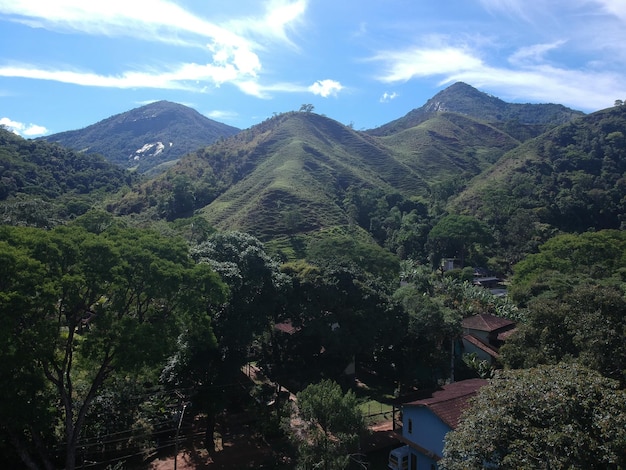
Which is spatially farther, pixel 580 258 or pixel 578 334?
pixel 580 258

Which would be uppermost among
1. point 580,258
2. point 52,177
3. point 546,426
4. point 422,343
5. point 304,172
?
point 52,177

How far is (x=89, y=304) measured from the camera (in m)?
14.7

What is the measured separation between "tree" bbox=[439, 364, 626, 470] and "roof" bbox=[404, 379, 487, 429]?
466 cm

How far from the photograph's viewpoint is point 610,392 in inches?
381

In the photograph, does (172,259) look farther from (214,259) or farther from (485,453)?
(485,453)

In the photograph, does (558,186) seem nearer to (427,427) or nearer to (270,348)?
(270,348)

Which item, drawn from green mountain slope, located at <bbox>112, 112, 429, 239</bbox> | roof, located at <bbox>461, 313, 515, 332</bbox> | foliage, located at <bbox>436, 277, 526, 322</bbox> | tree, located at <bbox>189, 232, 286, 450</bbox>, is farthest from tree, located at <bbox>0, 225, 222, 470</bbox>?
green mountain slope, located at <bbox>112, 112, 429, 239</bbox>

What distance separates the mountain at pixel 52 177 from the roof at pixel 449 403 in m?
52.9

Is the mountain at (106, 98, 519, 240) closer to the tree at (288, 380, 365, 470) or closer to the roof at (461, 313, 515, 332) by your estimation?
the roof at (461, 313, 515, 332)

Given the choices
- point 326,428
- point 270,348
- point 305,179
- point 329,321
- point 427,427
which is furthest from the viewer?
point 305,179

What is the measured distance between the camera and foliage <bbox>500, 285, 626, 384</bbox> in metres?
16.6

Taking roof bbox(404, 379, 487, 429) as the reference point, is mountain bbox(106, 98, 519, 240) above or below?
above

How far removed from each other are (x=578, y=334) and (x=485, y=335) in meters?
13.1

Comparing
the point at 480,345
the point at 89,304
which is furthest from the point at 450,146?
the point at 89,304
